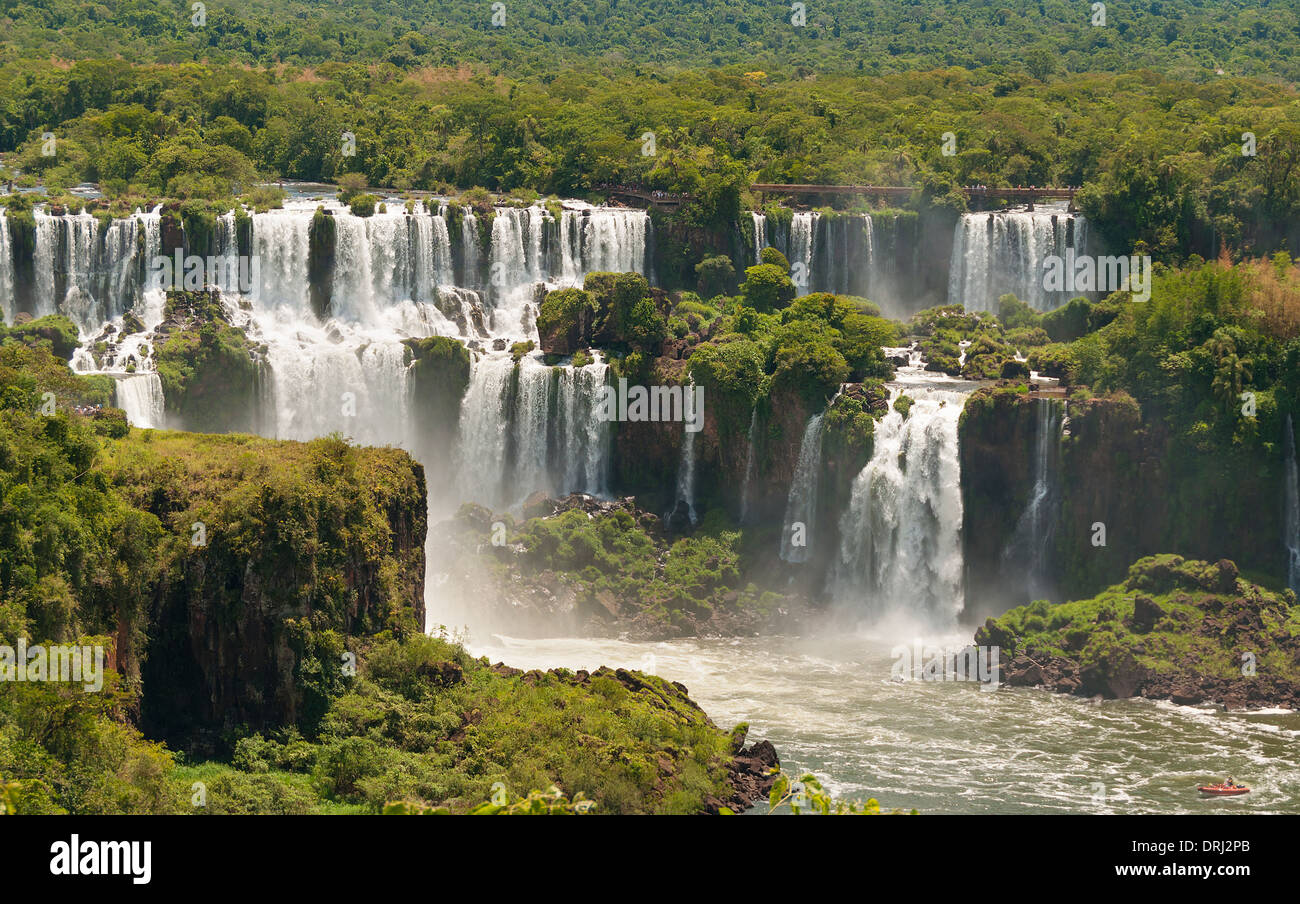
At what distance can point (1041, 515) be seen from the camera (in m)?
54.7

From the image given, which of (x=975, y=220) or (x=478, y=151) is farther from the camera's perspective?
(x=478, y=151)

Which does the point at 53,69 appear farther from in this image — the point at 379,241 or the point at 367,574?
the point at 367,574

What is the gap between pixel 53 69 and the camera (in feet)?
317

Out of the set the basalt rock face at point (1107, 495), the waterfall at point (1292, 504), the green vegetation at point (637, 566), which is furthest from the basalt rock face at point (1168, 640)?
the green vegetation at point (637, 566)

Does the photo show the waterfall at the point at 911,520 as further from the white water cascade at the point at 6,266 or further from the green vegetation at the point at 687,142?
the white water cascade at the point at 6,266

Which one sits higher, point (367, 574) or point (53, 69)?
point (53, 69)

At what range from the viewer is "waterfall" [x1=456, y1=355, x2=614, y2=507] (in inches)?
2381

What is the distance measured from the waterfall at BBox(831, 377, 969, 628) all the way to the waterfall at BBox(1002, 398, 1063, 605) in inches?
77.4

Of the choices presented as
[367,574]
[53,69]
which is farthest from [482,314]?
[53,69]

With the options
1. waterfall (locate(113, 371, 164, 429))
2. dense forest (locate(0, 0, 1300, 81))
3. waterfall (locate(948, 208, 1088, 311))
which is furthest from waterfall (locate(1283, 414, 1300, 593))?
dense forest (locate(0, 0, 1300, 81))

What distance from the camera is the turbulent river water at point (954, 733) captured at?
38531mm

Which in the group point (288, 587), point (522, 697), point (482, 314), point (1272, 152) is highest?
point (1272, 152)

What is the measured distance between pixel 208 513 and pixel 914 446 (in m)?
25.3
